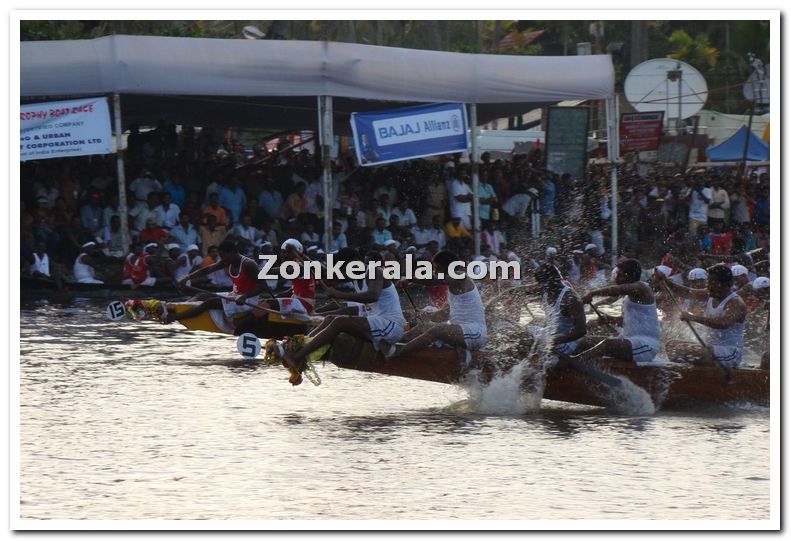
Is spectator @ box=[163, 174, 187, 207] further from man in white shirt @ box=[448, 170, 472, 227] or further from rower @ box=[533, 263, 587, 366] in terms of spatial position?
rower @ box=[533, 263, 587, 366]

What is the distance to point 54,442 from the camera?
9.73 m

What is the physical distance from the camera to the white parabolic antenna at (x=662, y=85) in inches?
1028

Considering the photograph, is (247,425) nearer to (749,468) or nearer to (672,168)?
(749,468)

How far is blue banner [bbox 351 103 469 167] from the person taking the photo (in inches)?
776

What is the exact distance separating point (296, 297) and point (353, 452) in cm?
450

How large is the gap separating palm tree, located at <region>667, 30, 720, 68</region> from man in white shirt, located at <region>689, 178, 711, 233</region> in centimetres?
1805

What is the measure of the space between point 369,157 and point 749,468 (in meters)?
11.5

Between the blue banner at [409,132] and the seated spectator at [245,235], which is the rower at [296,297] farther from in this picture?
the blue banner at [409,132]

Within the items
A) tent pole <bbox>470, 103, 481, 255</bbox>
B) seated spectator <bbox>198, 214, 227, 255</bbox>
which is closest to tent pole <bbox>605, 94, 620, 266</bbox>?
tent pole <bbox>470, 103, 481, 255</bbox>

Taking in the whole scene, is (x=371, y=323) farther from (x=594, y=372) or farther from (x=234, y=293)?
(x=234, y=293)

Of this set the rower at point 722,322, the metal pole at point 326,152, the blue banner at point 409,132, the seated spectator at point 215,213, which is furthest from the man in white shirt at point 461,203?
the rower at point 722,322

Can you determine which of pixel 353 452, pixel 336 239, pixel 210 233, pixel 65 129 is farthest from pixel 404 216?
pixel 353 452

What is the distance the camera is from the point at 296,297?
13844 mm

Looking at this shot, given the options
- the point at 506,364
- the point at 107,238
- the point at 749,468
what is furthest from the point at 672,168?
the point at 749,468
